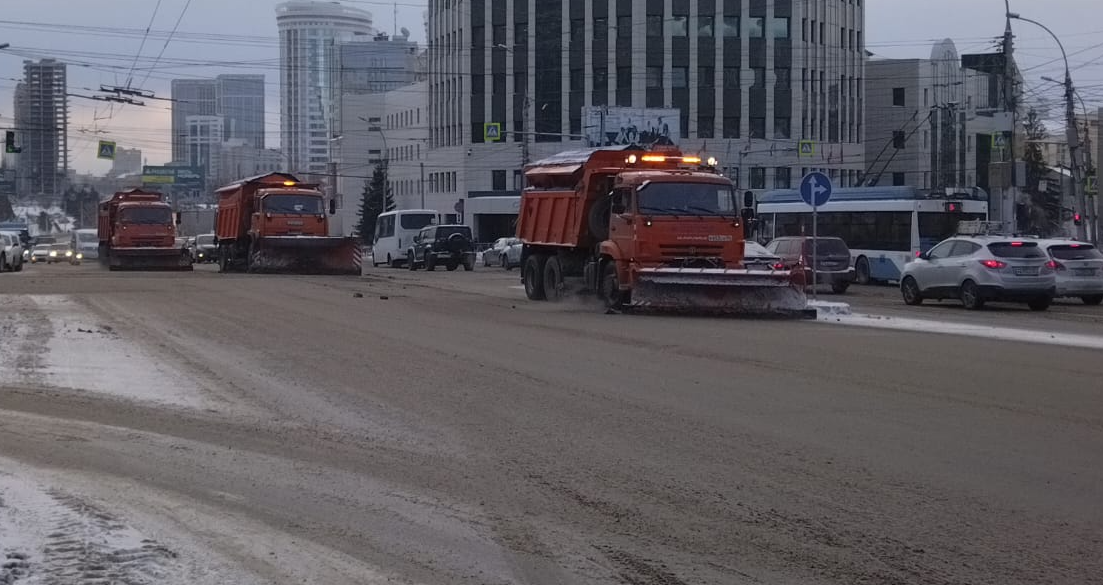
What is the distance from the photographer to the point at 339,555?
262 inches

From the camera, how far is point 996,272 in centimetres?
2581

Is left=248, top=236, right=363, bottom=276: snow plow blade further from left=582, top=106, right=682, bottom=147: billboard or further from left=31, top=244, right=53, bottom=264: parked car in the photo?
left=31, top=244, right=53, bottom=264: parked car

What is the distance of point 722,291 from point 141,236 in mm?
28675

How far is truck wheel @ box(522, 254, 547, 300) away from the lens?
90.7 ft

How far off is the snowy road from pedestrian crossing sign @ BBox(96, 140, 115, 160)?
5902 cm

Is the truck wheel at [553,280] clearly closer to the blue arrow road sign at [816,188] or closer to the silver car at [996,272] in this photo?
the blue arrow road sign at [816,188]

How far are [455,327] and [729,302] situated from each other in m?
5.32

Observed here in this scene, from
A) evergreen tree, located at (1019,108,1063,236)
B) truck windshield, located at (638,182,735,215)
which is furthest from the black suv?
evergreen tree, located at (1019,108,1063,236)

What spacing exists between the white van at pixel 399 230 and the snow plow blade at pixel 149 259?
14.9 meters

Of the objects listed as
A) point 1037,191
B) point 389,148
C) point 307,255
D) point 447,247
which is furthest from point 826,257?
point 389,148

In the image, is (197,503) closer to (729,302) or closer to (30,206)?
(729,302)

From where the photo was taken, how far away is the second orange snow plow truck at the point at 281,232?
38469mm

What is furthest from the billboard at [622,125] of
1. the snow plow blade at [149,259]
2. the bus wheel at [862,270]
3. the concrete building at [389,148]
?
the snow plow blade at [149,259]

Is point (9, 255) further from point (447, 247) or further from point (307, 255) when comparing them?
point (447, 247)
